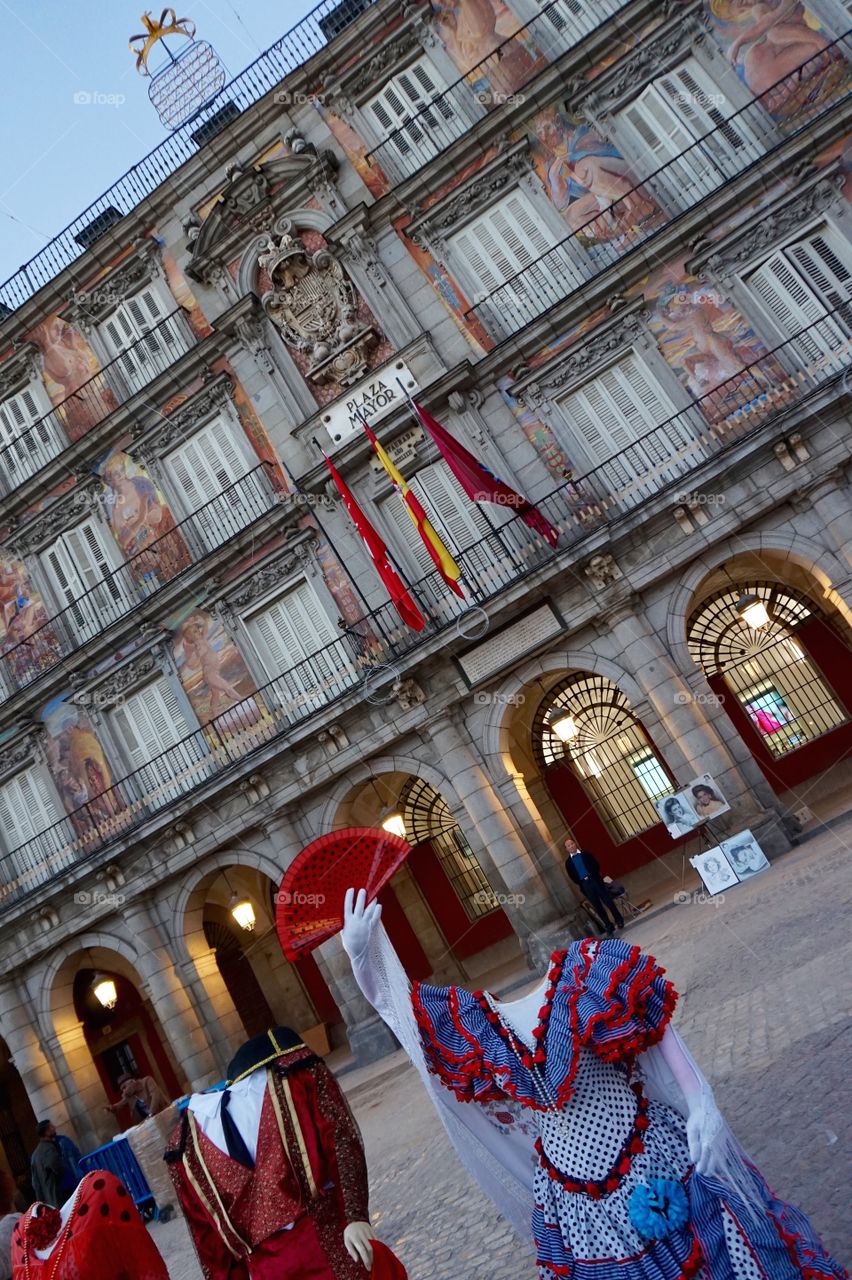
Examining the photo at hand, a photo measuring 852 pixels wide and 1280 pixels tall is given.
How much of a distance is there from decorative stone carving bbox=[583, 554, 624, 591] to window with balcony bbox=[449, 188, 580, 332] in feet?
15.0

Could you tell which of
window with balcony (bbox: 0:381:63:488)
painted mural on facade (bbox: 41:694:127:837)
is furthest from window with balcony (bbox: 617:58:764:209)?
painted mural on facade (bbox: 41:694:127:837)

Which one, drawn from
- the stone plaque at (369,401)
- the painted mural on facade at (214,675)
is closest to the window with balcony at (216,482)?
the painted mural on facade at (214,675)

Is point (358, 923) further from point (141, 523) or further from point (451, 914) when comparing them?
point (141, 523)

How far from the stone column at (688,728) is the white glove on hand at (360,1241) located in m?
10.5

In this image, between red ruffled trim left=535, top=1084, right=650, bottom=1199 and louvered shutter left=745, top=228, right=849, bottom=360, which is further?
louvered shutter left=745, top=228, right=849, bottom=360

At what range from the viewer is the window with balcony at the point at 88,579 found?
1836cm

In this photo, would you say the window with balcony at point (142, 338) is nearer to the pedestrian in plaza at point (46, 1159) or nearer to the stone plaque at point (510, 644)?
the stone plaque at point (510, 644)

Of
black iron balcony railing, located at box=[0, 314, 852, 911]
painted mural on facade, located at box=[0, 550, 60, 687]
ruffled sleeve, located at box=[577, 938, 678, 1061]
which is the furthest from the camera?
painted mural on facade, located at box=[0, 550, 60, 687]

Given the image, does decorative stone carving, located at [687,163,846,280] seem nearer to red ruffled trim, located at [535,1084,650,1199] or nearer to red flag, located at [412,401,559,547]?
red flag, located at [412,401,559,547]

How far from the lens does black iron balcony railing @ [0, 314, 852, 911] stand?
1352cm

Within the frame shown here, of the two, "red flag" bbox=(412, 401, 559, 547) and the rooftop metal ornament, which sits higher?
the rooftop metal ornament

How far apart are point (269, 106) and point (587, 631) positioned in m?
11.9

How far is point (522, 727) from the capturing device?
17031 mm

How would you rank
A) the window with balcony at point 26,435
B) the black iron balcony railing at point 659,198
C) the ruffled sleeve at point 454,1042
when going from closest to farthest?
the ruffled sleeve at point 454,1042 → the black iron balcony railing at point 659,198 → the window with balcony at point 26,435
